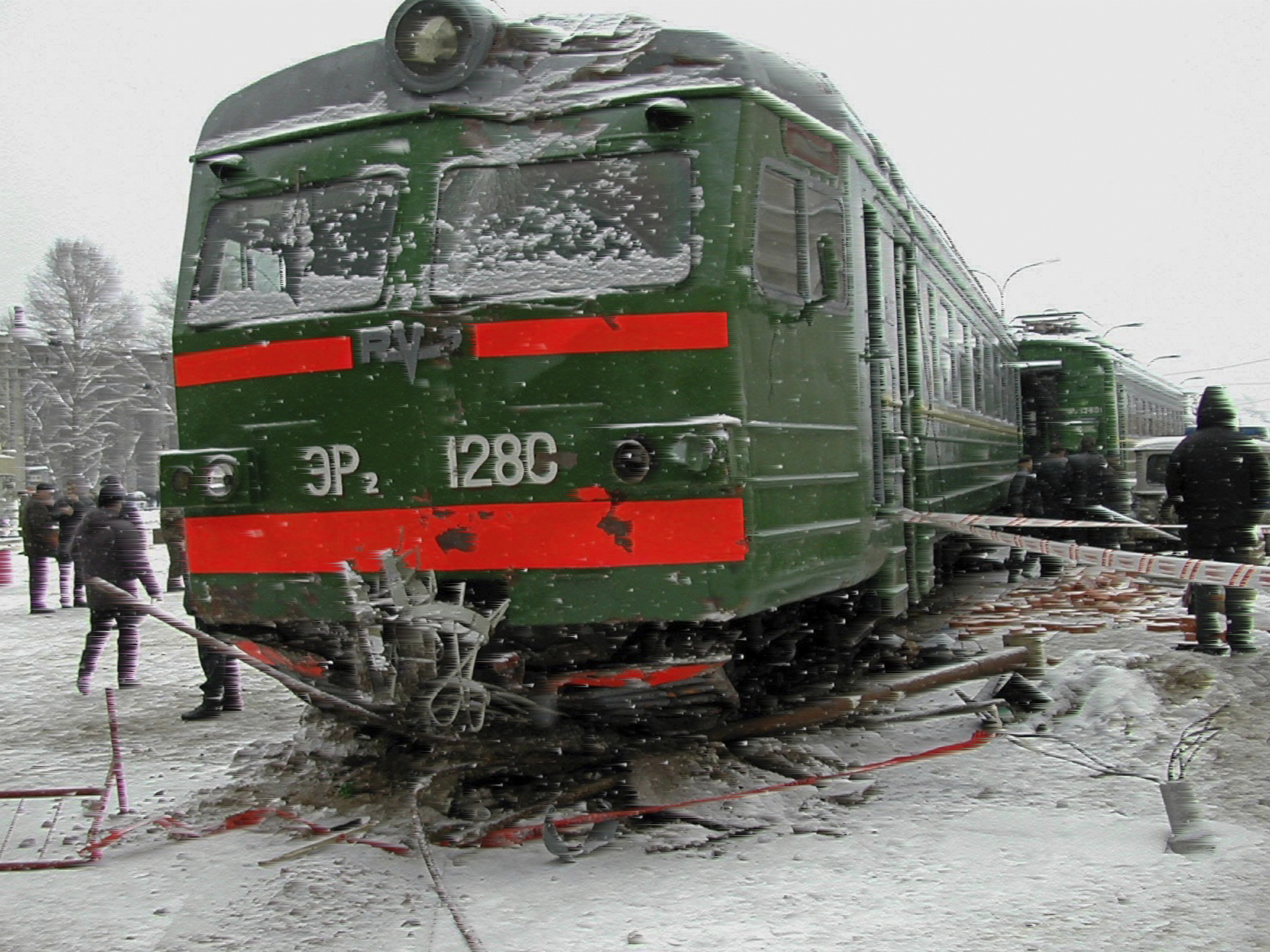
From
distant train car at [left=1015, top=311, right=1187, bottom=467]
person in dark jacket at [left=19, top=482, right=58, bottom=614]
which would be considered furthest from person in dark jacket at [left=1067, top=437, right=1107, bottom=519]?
person in dark jacket at [left=19, top=482, right=58, bottom=614]

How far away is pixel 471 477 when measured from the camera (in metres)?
4.68

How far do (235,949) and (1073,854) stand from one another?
2.72 m

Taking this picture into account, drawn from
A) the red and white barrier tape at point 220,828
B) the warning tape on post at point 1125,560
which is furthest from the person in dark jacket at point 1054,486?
the red and white barrier tape at point 220,828

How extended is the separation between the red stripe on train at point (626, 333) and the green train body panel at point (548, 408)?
2 cm

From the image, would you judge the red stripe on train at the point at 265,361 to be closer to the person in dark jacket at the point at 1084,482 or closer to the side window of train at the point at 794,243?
the side window of train at the point at 794,243

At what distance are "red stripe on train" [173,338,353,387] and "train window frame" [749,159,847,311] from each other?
5.56 feet

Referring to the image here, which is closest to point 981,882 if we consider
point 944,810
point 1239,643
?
point 944,810

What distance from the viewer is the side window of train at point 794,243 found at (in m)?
4.86

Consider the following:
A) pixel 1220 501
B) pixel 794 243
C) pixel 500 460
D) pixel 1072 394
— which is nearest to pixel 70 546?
pixel 500 460

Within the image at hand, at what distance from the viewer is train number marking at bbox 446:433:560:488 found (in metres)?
4.61

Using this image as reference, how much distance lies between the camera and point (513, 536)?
15.2 feet

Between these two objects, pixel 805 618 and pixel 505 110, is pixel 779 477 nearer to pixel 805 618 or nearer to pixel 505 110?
pixel 805 618

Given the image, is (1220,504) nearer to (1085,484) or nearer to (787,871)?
(1085,484)

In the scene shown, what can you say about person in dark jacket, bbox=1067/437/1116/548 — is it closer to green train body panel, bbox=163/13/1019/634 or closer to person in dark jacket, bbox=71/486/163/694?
green train body panel, bbox=163/13/1019/634
